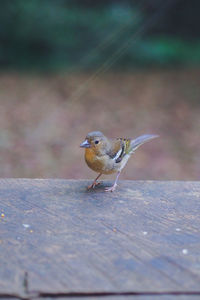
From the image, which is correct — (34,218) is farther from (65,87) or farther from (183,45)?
(183,45)

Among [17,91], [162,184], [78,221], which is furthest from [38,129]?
[78,221]

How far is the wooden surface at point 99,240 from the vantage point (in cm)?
194

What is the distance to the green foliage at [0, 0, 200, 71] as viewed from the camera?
1073cm

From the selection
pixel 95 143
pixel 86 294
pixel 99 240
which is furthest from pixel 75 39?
pixel 86 294

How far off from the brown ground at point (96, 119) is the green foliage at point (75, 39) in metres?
0.47

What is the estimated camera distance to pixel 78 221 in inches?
103

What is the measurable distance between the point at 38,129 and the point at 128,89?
309cm

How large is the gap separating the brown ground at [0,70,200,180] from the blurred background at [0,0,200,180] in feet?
0.06

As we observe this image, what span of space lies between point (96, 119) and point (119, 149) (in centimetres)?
563

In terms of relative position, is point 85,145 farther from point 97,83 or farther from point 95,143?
point 97,83

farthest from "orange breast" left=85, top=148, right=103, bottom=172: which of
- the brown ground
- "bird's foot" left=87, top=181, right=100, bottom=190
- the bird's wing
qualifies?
the brown ground

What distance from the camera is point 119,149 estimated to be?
400cm

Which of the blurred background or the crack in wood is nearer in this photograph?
the crack in wood

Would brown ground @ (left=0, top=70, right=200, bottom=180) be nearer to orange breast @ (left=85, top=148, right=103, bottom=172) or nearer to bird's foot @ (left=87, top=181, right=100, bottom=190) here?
orange breast @ (left=85, top=148, right=103, bottom=172)
